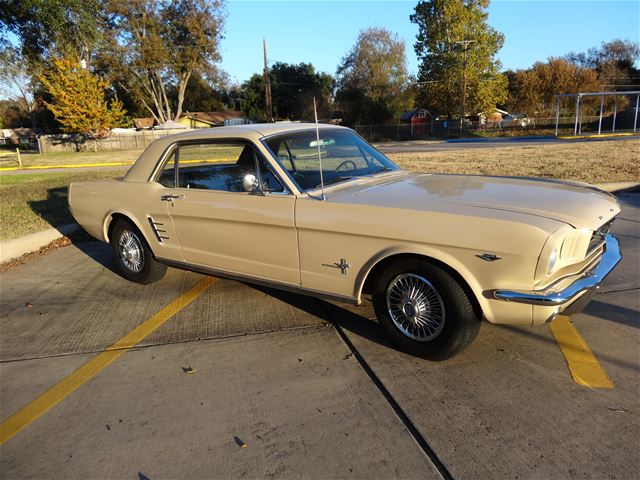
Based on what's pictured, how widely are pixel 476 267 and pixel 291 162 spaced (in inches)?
72.4

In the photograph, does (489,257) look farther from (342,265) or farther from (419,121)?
(419,121)

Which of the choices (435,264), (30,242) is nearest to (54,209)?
(30,242)

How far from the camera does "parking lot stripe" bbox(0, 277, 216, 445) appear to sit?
287 centimetres

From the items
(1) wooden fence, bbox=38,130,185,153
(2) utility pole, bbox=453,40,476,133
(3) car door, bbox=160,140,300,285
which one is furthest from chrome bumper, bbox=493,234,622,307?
(2) utility pole, bbox=453,40,476,133

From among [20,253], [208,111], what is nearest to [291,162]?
[20,253]

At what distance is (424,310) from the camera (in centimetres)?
316

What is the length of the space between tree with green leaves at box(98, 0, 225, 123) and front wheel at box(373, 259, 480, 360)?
1698 inches

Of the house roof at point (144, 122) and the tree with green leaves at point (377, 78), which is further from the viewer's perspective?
the house roof at point (144, 122)

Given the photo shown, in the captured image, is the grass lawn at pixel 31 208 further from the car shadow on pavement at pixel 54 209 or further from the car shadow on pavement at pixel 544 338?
the car shadow on pavement at pixel 544 338

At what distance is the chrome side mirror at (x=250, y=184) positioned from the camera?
150 inches

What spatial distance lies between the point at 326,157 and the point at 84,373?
99.6 inches

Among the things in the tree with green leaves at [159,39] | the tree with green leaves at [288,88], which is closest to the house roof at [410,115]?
the tree with green leaves at [288,88]

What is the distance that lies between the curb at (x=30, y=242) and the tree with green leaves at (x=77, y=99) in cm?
3021

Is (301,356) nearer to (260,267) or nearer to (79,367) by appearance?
(260,267)
